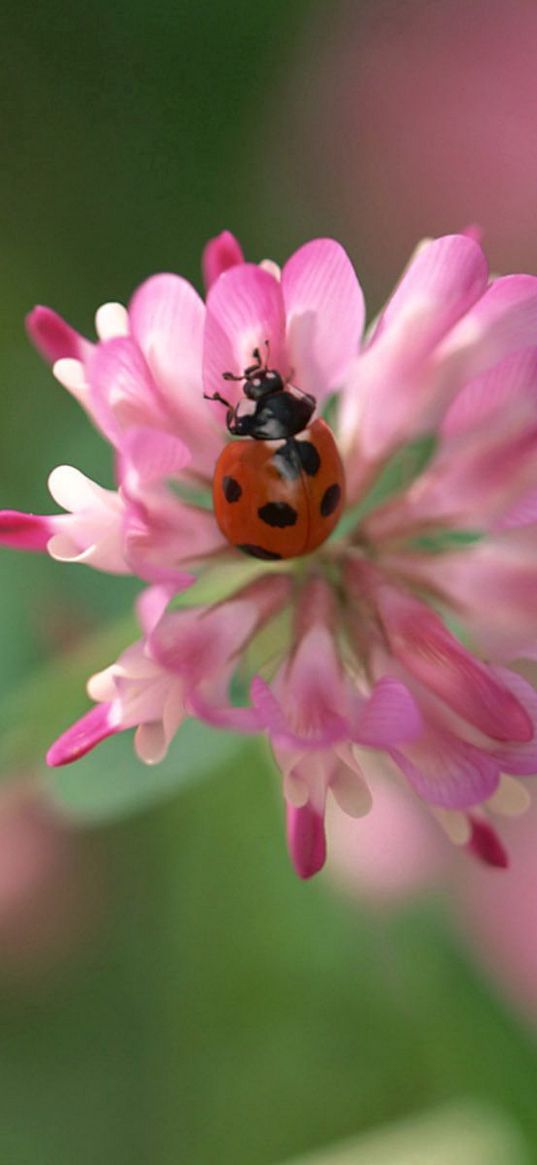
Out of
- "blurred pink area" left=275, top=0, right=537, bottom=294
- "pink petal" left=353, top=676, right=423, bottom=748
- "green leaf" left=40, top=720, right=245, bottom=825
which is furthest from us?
"blurred pink area" left=275, top=0, right=537, bottom=294

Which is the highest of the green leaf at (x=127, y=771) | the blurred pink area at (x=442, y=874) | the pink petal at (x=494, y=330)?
the pink petal at (x=494, y=330)

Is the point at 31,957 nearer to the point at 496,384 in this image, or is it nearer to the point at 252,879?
the point at 252,879

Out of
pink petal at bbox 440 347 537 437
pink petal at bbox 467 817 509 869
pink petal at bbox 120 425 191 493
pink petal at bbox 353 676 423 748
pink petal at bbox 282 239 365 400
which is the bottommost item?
pink petal at bbox 467 817 509 869

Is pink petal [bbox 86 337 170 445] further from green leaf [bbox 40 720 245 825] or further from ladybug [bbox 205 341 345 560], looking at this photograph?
green leaf [bbox 40 720 245 825]

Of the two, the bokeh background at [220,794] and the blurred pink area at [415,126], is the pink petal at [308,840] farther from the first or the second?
the blurred pink area at [415,126]

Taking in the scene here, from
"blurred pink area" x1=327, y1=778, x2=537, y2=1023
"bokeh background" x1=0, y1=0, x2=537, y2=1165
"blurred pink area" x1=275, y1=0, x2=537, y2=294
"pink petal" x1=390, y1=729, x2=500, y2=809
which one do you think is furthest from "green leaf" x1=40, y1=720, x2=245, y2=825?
"blurred pink area" x1=275, y1=0, x2=537, y2=294

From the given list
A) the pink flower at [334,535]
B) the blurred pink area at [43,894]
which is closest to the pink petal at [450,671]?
the pink flower at [334,535]

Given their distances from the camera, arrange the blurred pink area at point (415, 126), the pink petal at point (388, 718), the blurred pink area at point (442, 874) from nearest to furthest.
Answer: the pink petal at point (388, 718) < the blurred pink area at point (442, 874) < the blurred pink area at point (415, 126)

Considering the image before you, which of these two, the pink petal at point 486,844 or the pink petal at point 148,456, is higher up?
the pink petal at point 148,456

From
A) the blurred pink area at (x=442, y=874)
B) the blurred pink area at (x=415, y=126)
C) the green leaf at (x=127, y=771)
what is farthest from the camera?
the blurred pink area at (x=415, y=126)
